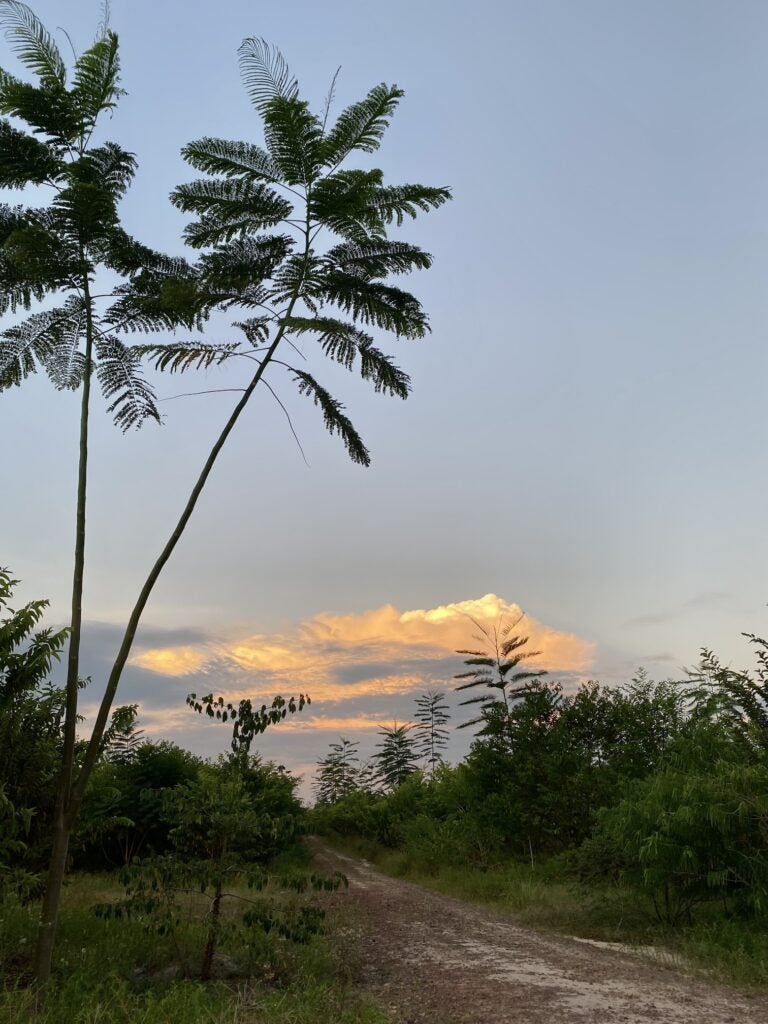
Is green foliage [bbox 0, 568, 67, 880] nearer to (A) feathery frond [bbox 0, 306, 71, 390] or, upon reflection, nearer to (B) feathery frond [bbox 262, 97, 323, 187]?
(A) feathery frond [bbox 0, 306, 71, 390]

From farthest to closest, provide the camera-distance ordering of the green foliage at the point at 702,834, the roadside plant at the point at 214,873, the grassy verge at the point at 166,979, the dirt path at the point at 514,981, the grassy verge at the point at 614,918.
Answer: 1. the green foliage at the point at 702,834
2. the grassy verge at the point at 614,918
3. the roadside plant at the point at 214,873
4. the dirt path at the point at 514,981
5. the grassy verge at the point at 166,979

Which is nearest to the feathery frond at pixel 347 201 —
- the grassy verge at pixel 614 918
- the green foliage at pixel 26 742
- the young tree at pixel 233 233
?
the young tree at pixel 233 233

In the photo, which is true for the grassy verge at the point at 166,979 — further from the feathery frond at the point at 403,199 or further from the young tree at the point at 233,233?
the feathery frond at the point at 403,199

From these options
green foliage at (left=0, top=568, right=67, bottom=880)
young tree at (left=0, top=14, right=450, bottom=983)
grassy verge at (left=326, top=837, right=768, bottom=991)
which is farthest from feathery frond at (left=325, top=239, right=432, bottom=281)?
grassy verge at (left=326, top=837, right=768, bottom=991)

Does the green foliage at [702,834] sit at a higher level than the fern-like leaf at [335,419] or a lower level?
lower

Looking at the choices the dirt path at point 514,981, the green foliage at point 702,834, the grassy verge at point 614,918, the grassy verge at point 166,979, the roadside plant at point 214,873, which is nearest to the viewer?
the grassy verge at point 166,979

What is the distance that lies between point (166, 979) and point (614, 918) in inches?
282

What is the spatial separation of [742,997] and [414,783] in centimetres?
2417

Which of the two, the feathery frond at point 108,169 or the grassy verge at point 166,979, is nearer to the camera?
the grassy verge at point 166,979

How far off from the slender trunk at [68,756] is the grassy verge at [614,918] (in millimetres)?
6713

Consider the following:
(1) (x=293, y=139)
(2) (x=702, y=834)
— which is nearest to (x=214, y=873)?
(2) (x=702, y=834)

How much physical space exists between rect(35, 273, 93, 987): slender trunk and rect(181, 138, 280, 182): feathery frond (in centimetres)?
273

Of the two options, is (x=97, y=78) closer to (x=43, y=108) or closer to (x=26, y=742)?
(x=43, y=108)

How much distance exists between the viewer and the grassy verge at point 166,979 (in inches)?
220
